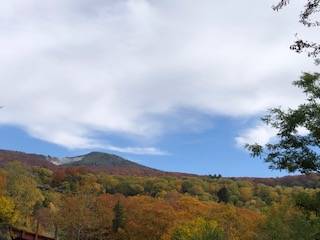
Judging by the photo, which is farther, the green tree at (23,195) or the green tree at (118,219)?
the green tree at (23,195)

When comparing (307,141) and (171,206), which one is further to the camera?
(171,206)

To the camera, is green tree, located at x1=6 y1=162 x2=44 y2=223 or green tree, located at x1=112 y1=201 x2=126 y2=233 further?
green tree, located at x1=6 y1=162 x2=44 y2=223

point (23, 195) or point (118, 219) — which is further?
point (23, 195)

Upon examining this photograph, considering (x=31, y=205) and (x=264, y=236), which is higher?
(x=31, y=205)

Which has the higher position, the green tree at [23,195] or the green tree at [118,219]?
the green tree at [23,195]

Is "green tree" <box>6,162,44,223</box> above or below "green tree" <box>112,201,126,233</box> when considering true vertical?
above

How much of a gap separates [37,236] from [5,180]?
123 feet

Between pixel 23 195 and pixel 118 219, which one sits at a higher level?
pixel 23 195

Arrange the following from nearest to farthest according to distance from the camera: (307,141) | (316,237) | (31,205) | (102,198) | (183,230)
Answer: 1. (307,141)
2. (316,237)
3. (183,230)
4. (102,198)
5. (31,205)

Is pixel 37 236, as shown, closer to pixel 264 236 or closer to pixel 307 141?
pixel 264 236

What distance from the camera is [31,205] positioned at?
12600 centimetres

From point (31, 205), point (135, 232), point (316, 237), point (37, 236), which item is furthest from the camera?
point (31, 205)

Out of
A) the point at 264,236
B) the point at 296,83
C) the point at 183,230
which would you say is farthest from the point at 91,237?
the point at 296,83

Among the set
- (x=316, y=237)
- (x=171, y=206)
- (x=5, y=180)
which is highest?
(x=5, y=180)
